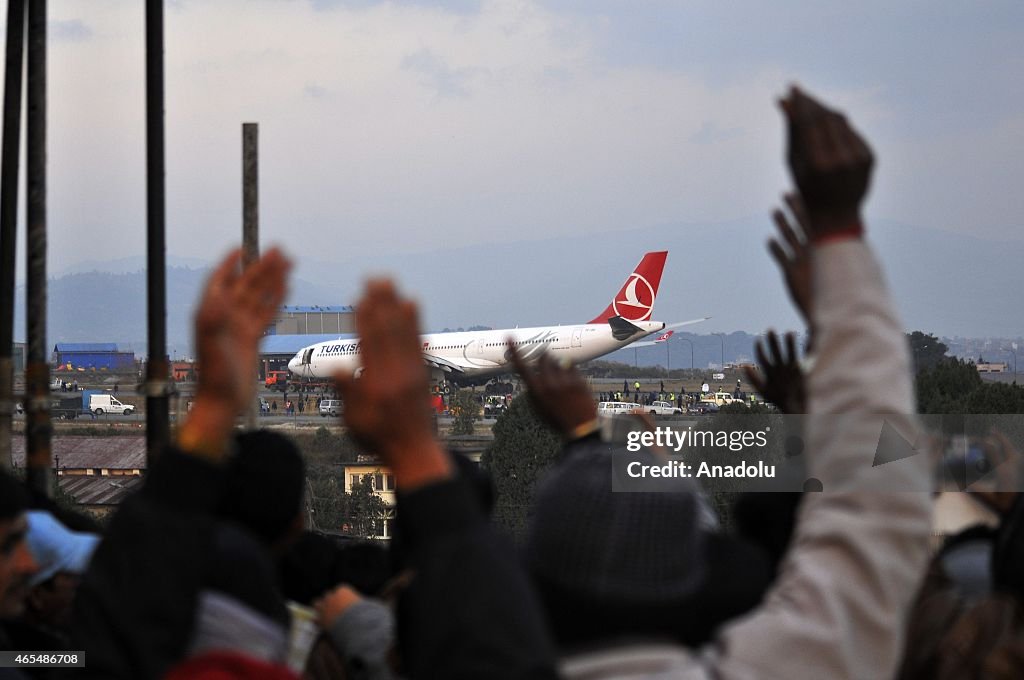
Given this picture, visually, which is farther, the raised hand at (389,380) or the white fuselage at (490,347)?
the white fuselage at (490,347)

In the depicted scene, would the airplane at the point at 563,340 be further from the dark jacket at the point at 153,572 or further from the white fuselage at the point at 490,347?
the dark jacket at the point at 153,572

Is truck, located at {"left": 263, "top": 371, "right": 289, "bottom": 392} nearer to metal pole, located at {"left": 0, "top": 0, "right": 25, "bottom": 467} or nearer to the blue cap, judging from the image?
metal pole, located at {"left": 0, "top": 0, "right": 25, "bottom": 467}

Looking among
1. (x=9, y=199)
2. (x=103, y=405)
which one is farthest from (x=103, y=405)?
(x=9, y=199)

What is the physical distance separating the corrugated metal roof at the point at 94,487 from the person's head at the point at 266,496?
90.8ft

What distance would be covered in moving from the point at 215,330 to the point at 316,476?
44.5 m

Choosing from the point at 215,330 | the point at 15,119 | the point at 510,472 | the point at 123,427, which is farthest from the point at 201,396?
the point at 123,427

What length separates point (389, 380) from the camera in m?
1.18

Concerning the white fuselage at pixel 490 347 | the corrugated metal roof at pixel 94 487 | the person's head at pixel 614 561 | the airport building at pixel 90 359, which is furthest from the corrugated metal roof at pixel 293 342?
the person's head at pixel 614 561

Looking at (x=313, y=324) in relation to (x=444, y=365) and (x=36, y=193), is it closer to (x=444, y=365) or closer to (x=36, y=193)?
(x=444, y=365)

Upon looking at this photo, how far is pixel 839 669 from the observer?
1.37 metres

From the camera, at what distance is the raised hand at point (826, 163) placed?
4.57 ft

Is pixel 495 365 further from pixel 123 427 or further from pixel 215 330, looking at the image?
pixel 215 330

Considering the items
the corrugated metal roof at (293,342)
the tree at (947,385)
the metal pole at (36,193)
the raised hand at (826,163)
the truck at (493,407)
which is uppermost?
the corrugated metal roof at (293,342)

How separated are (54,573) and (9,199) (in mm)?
2975
